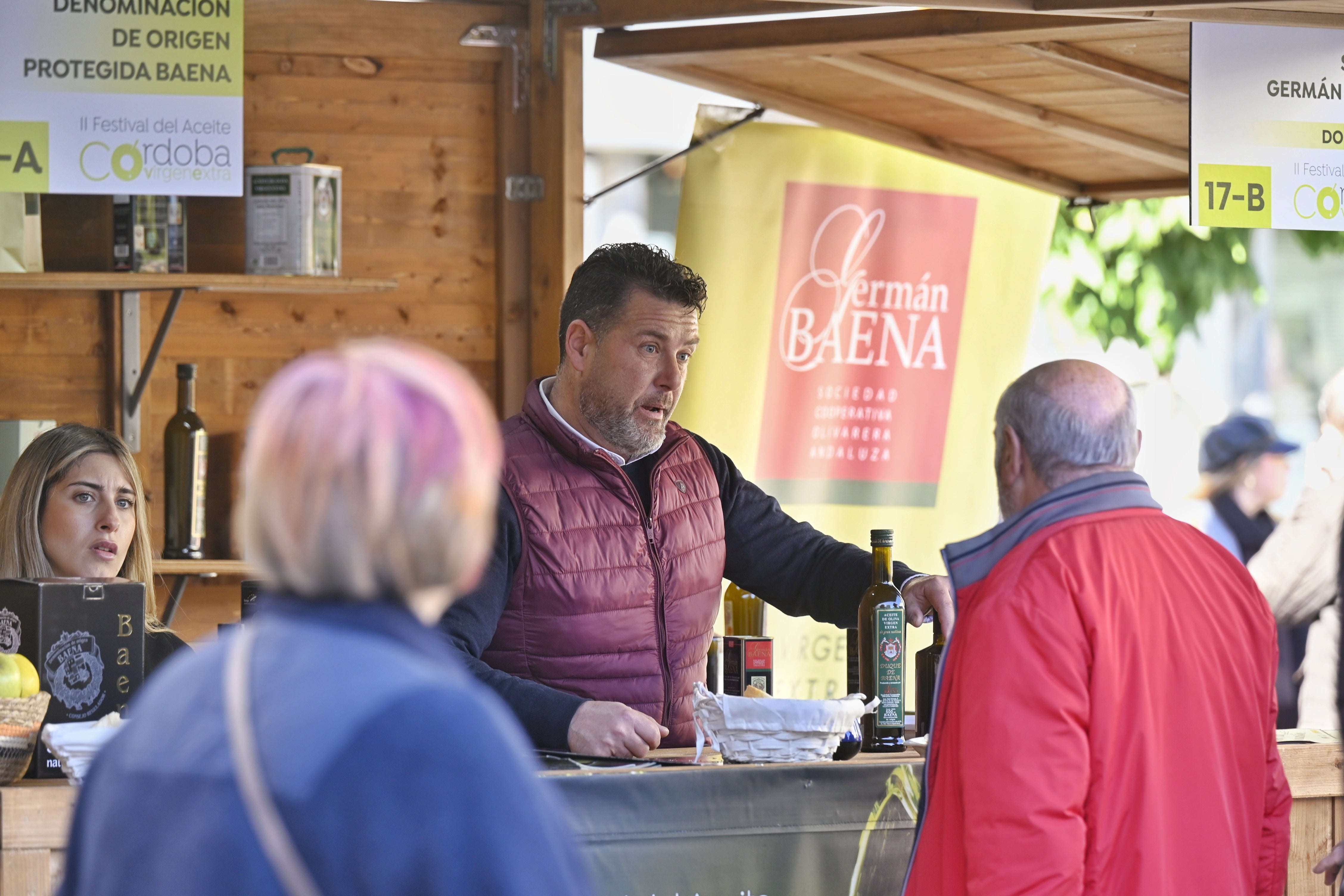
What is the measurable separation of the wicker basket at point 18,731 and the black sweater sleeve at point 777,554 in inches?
54.5

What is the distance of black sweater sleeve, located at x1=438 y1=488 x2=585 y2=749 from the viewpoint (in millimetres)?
2398

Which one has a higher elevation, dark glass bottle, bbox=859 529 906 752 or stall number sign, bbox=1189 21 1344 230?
stall number sign, bbox=1189 21 1344 230

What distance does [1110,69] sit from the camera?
3.63m

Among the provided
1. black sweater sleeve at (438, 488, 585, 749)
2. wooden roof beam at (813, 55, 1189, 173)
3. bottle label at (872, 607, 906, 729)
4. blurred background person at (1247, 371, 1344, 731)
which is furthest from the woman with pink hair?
blurred background person at (1247, 371, 1344, 731)

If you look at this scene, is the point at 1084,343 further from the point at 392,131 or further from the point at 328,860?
the point at 328,860

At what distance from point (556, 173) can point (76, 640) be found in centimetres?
197

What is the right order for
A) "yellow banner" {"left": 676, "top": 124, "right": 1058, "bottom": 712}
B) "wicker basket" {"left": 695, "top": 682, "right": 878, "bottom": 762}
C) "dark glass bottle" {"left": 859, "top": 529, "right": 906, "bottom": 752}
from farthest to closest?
"yellow banner" {"left": 676, "top": 124, "right": 1058, "bottom": 712} < "dark glass bottle" {"left": 859, "top": 529, "right": 906, "bottom": 752} < "wicker basket" {"left": 695, "top": 682, "right": 878, "bottom": 762}

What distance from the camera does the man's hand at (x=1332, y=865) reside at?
7.08ft

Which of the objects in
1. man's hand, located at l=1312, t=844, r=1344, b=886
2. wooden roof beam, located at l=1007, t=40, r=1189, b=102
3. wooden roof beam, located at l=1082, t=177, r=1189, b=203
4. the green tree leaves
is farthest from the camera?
the green tree leaves

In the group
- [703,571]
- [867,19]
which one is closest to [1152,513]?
[703,571]

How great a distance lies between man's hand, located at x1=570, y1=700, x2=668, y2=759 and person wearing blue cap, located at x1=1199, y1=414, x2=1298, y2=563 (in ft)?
15.4

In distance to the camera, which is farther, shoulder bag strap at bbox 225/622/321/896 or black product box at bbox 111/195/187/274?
black product box at bbox 111/195/187/274

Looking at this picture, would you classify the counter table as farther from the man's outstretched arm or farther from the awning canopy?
the awning canopy

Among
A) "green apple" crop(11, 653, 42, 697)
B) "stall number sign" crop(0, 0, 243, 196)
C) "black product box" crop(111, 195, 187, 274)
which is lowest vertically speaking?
"green apple" crop(11, 653, 42, 697)
